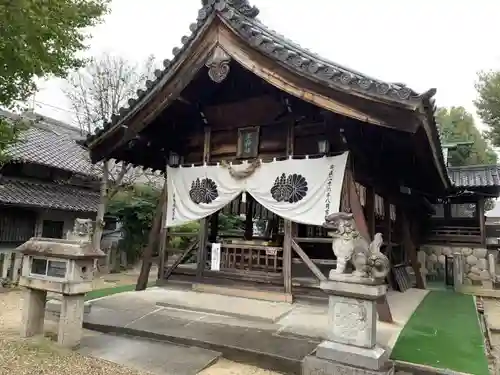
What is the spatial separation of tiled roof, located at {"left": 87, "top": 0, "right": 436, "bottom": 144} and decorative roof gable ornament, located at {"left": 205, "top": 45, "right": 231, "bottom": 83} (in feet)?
1.51

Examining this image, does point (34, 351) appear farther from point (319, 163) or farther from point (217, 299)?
point (319, 163)

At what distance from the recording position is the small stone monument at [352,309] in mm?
3992

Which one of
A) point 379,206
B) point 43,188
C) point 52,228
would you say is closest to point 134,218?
point 52,228

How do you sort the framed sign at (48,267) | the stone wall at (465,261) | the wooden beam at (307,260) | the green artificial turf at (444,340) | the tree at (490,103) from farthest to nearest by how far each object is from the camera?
the tree at (490,103), the stone wall at (465,261), the wooden beam at (307,260), the framed sign at (48,267), the green artificial turf at (444,340)

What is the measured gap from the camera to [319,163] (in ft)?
23.1

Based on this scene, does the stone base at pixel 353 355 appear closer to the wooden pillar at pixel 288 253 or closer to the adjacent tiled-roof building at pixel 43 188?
the wooden pillar at pixel 288 253

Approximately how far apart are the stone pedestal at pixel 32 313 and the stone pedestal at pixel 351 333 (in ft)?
12.9

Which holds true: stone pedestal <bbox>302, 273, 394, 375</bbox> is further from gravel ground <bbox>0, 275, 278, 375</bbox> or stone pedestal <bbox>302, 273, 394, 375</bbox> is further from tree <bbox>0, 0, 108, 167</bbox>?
tree <bbox>0, 0, 108, 167</bbox>

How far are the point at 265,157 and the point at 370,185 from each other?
2540mm

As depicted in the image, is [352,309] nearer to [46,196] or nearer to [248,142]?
[248,142]

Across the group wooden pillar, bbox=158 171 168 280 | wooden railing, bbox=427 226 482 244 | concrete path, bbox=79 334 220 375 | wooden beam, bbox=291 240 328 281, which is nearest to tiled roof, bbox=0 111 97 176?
wooden pillar, bbox=158 171 168 280

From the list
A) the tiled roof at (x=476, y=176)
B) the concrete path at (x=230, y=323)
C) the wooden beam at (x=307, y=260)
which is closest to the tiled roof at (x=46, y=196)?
the concrete path at (x=230, y=323)

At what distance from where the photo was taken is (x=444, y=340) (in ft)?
18.3

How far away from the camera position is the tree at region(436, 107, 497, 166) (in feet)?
78.3
